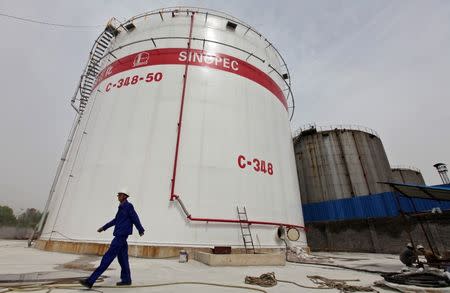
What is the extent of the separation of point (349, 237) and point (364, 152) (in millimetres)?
8955

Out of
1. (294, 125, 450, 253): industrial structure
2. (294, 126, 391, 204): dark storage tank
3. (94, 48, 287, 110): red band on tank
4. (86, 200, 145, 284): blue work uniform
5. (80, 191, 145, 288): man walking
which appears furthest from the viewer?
Result: (294, 126, 391, 204): dark storage tank

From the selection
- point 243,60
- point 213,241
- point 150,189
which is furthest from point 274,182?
point 243,60

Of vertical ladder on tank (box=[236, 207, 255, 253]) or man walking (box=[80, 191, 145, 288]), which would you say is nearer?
man walking (box=[80, 191, 145, 288])

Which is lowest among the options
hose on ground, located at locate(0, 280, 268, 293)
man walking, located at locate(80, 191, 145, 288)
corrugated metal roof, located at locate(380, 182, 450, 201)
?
hose on ground, located at locate(0, 280, 268, 293)

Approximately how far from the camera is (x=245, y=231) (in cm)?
1069

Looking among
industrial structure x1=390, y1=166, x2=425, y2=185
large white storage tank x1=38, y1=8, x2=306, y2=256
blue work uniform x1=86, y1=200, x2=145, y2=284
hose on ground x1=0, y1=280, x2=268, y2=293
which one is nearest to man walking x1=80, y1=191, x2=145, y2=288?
blue work uniform x1=86, y1=200, x2=145, y2=284

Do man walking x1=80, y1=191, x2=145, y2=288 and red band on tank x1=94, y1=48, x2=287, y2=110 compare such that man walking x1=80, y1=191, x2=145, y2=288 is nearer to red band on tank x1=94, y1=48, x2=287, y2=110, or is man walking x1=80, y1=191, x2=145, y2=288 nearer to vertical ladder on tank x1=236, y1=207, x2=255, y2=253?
vertical ladder on tank x1=236, y1=207, x2=255, y2=253

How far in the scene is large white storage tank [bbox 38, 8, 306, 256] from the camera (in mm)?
10211

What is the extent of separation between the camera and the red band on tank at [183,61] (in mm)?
13352

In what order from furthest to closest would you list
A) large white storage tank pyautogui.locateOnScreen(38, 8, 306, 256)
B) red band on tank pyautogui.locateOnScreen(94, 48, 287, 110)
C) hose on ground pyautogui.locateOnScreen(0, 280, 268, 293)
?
red band on tank pyautogui.locateOnScreen(94, 48, 287, 110), large white storage tank pyautogui.locateOnScreen(38, 8, 306, 256), hose on ground pyautogui.locateOnScreen(0, 280, 268, 293)

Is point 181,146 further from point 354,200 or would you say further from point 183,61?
point 354,200

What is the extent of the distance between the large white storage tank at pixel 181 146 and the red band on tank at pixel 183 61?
7 cm

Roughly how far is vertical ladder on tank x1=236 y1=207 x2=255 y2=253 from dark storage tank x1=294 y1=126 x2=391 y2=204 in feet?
44.3

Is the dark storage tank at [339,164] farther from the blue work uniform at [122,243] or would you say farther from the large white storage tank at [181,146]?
the blue work uniform at [122,243]
